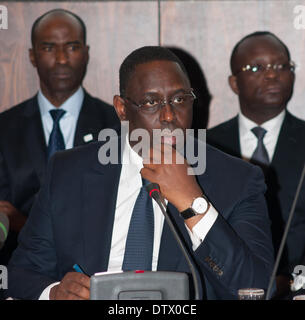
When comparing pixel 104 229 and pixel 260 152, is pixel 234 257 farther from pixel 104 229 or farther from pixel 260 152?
pixel 260 152

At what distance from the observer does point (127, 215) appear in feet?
6.68

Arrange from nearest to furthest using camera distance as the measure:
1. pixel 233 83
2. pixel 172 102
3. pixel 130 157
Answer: pixel 172 102 → pixel 130 157 → pixel 233 83

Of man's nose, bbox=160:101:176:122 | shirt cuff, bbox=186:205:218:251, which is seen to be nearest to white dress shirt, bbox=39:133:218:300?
shirt cuff, bbox=186:205:218:251

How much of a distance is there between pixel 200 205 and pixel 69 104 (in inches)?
67.3

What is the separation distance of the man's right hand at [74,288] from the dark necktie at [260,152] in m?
1.66

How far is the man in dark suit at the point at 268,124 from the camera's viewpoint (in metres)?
3.08

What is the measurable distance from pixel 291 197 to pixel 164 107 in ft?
4.30

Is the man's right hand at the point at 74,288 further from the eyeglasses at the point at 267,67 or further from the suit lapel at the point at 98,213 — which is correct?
the eyeglasses at the point at 267,67

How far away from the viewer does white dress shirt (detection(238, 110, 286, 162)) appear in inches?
125

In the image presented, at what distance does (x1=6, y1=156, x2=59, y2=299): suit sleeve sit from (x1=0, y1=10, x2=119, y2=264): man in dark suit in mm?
988

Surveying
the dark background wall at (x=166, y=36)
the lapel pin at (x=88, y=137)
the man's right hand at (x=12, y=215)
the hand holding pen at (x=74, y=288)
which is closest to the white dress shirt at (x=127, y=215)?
the hand holding pen at (x=74, y=288)

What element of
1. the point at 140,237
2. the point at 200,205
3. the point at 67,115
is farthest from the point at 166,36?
the point at 200,205

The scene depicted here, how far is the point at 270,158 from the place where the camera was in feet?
10.3

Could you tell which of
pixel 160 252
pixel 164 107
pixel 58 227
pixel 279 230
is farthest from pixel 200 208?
pixel 279 230
